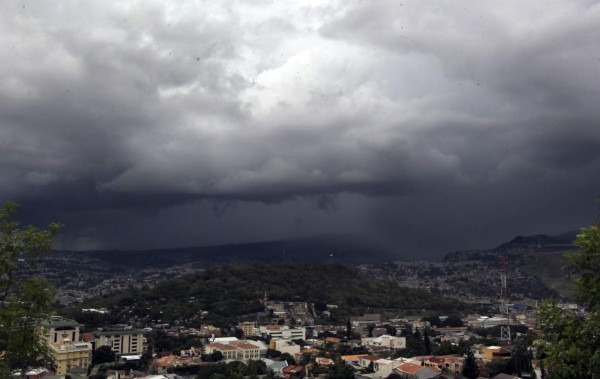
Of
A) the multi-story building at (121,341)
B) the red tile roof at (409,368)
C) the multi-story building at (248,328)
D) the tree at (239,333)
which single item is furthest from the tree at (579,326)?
the multi-story building at (248,328)

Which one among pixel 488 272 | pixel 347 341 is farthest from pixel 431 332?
pixel 488 272

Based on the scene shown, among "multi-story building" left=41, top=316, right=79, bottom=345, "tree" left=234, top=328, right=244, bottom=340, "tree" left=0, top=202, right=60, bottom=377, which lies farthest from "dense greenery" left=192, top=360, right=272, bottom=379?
"tree" left=0, top=202, right=60, bottom=377

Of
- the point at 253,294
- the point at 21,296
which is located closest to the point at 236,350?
the point at 253,294

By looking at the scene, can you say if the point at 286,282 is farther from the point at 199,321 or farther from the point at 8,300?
the point at 8,300

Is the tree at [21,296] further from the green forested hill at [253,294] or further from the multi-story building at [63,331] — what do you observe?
the green forested hill at [253,294]

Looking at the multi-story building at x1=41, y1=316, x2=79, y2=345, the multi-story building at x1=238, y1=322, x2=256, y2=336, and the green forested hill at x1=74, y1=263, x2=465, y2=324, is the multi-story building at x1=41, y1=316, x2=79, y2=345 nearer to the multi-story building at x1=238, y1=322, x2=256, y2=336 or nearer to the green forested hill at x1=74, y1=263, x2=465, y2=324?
the green forested hill at x1=74, y1=263, x2=465, y2=324
